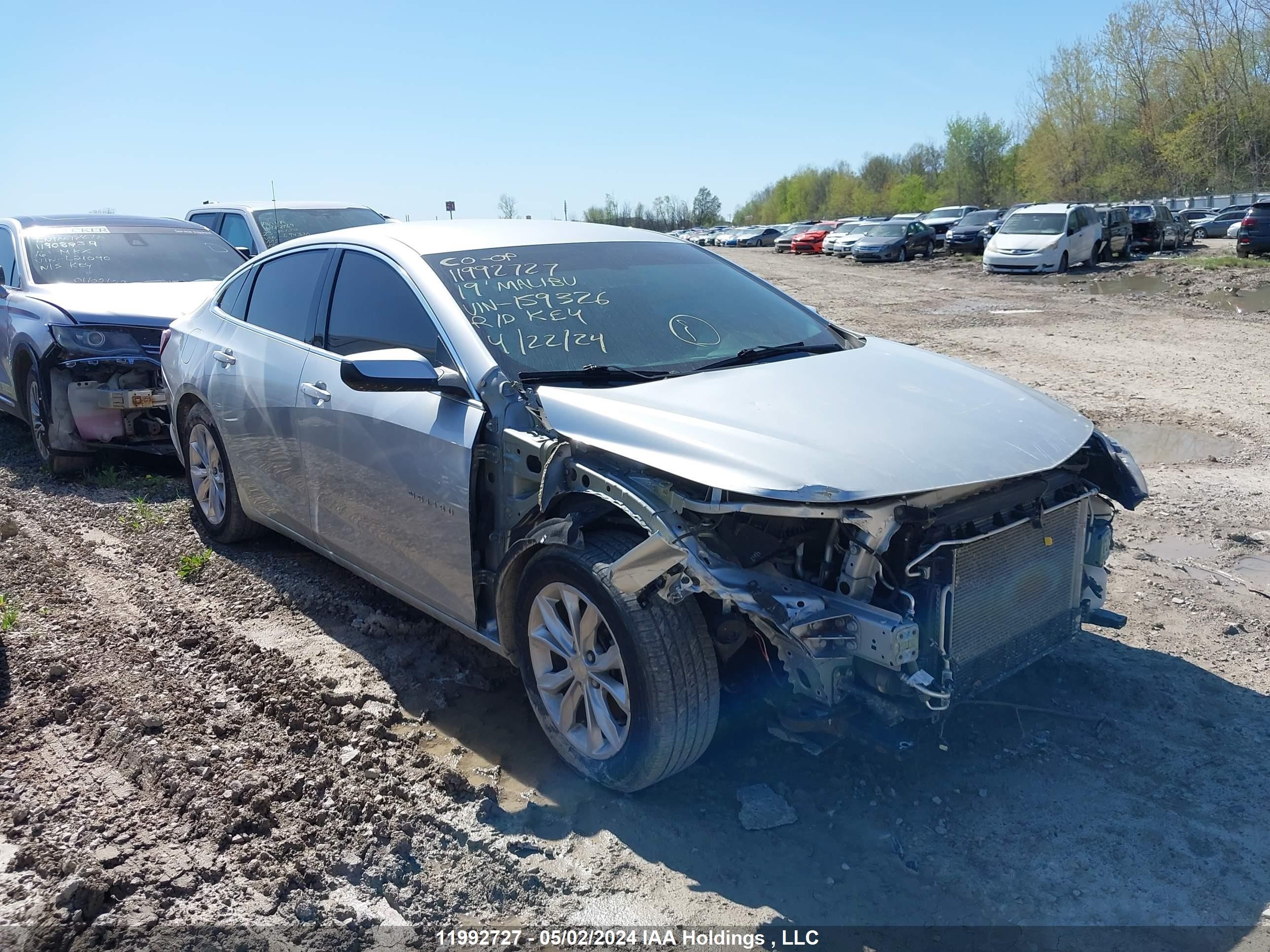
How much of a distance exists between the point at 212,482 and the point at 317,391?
5.52 ft

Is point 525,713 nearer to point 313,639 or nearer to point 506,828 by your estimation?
point 506,828

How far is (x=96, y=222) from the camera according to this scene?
8.90 m

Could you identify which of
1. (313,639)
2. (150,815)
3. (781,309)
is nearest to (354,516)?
(313,639)

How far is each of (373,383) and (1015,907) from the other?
2.62m

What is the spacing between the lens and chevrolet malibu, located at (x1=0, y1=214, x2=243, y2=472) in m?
7.11

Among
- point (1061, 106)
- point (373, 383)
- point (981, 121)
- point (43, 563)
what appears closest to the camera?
point (373, 383)

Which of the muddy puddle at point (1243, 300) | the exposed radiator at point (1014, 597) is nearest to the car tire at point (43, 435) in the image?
the exposed radiator at point (1014, 597)

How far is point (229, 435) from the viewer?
17.1ft

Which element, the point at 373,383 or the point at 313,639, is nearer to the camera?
the point at 373,383

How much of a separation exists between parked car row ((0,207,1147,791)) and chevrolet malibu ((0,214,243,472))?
2.50 meters

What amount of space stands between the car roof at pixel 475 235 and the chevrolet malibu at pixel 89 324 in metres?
2.86

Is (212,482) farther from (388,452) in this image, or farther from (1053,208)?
(1053,208)

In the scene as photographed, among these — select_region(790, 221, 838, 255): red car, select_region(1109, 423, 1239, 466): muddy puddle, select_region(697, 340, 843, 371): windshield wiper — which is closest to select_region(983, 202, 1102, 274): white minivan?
select_region(790, 221, 838, 255): red car

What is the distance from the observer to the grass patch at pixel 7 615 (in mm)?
4742
